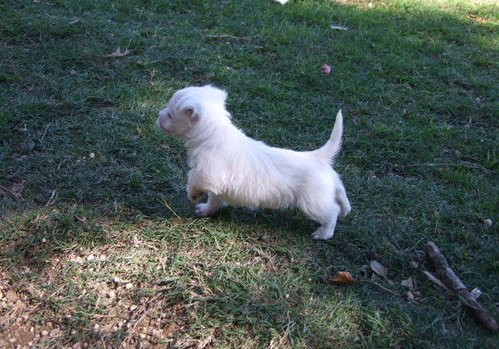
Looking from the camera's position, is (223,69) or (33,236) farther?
(223,69)

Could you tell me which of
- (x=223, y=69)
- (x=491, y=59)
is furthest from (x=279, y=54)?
(x=491, y=59)

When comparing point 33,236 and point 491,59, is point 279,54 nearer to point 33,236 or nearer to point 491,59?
point 491,59

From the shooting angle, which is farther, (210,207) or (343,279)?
(210,207)

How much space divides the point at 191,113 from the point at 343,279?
143cm

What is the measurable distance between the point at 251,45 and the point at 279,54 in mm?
402

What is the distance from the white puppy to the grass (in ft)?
1.19

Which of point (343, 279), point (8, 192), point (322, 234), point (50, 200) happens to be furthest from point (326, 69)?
point (8, 192)

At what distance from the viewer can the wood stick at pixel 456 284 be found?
120 inches

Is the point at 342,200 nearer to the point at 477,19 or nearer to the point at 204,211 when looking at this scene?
the point at 204,211

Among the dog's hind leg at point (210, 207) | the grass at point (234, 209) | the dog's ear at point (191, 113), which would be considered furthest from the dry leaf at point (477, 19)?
the dog's ear at point (191, 113)

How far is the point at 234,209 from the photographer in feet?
12.6

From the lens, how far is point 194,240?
3.48m

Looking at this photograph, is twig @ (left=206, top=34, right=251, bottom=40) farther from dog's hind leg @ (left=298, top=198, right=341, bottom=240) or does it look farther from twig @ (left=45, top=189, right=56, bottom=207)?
dog's hind leg @ (left=298, top=198, right=341, bottom=240)

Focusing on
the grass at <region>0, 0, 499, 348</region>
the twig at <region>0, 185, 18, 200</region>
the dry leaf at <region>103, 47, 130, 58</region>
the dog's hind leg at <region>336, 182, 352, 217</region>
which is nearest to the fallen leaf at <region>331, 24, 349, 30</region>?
the grass at <region>0, 0, 499, 348</region>
